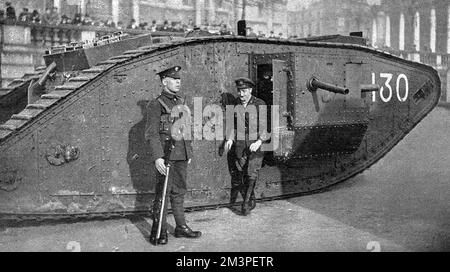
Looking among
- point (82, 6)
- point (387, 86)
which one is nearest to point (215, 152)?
point (387, 86)

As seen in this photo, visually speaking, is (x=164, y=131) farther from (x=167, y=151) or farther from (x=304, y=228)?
(x=304, y=228)

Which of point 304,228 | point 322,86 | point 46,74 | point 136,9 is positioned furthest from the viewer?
point 136,9

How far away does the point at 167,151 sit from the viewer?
504 centimetres

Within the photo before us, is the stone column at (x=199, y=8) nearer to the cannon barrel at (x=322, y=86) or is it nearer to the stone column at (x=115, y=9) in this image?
the stone column at (x=115, y=9)

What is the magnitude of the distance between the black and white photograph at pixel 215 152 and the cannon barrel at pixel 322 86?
0.02 meters

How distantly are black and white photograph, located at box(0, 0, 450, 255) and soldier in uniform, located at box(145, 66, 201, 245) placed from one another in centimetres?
1

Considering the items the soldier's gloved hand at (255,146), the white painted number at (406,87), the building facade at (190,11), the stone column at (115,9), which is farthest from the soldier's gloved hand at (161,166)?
the stone column at (115,9)

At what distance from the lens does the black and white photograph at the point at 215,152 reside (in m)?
5.05

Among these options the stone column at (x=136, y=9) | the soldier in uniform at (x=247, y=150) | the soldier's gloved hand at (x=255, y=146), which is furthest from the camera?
the stone column at (x=136, y=9)

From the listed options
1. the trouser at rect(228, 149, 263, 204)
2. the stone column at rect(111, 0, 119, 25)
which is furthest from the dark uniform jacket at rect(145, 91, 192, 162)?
the stone column at rect(111, 0, 119, 25)

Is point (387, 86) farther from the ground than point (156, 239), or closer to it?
farther from the ground

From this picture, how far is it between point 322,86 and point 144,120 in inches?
95.9

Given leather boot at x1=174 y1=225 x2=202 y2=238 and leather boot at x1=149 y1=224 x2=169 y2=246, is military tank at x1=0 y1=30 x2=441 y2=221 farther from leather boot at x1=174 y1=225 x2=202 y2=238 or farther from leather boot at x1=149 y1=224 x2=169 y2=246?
leather boot at x1=149 y1=224 x2=169 y2=246

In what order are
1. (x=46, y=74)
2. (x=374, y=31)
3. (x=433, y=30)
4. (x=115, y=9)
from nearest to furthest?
(x=46, y=74)
(x=433, y=30)
(x=115, y=9)
(x=374, y=31)
